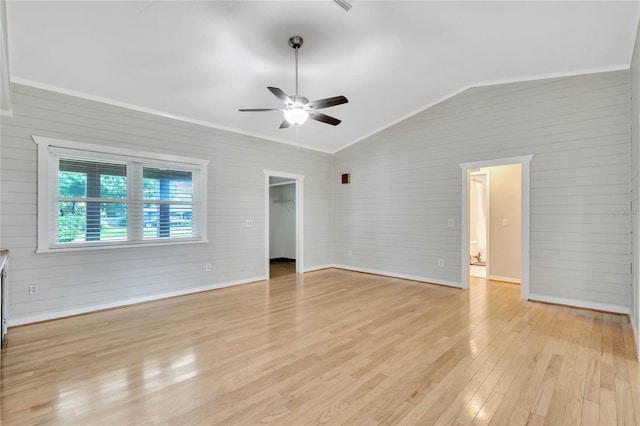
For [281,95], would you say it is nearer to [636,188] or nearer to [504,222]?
[636,188]

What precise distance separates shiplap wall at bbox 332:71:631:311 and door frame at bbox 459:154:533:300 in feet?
0.25

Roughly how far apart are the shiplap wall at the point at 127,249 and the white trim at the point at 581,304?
169 inches

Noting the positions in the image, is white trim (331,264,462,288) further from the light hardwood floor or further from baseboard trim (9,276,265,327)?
baseboard trim (9,276,265,327)

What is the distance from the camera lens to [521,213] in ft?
15.6

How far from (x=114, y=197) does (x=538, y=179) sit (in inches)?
243

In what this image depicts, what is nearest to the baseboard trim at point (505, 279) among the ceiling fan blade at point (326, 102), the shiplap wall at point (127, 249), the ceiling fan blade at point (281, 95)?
the shiplap wall at point (127, 249)

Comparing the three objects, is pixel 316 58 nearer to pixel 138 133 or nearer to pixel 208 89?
pixel 208 89

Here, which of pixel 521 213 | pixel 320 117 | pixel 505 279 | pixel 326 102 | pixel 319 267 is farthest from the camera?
pixel 319 267

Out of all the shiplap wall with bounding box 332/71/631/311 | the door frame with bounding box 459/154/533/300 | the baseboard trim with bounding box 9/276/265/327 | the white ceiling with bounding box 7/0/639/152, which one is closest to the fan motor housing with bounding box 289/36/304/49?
the white ceiling with bounding box 7/0/639/152

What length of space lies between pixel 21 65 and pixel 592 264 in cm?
741

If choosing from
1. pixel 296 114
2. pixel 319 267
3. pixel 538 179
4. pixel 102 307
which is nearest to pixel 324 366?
pixel 296 114

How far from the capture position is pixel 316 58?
11.9ft

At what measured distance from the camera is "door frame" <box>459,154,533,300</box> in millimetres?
4570

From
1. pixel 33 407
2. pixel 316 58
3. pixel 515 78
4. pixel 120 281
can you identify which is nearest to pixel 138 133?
pixel 120 281
